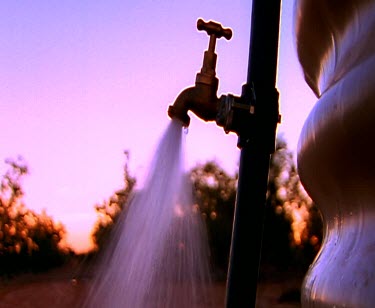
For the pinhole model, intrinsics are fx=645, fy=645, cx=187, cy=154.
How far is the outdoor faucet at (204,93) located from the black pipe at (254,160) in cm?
25

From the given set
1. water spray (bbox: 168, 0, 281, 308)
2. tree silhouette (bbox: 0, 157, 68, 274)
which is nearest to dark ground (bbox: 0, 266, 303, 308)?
tree silhouette (bbox: 0, 157, 68, 274)

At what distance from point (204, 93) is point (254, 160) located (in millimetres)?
408

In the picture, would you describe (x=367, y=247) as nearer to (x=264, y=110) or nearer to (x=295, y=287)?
(x=264, y=110)

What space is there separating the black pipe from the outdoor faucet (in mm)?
252

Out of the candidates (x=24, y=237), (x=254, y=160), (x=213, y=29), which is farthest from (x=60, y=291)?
(x=254, y=160)

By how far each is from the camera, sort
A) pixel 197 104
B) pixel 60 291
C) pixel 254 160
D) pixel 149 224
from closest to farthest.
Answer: pixel 254 160 < pixel 149 224 < pixel 197 104 < pixel 60 291

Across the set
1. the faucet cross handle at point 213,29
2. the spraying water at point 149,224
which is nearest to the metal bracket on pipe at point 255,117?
the spraying water at point 149,224

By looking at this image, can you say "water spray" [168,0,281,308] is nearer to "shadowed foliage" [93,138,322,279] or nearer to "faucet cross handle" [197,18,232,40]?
"faucet cross handle" [197,18,232,40]

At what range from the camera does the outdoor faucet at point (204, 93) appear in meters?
1.89

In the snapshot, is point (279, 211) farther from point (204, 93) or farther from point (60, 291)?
point (204, 93)

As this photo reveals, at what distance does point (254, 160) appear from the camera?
1562 mm

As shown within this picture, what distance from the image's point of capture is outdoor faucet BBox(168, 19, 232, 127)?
6.21ft

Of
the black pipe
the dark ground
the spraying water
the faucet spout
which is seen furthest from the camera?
the dark ground

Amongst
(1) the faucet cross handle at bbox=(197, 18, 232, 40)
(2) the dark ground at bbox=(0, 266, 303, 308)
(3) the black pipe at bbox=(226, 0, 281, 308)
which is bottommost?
(2) the dark ground at bbox=(0, 266, 303, 308)
